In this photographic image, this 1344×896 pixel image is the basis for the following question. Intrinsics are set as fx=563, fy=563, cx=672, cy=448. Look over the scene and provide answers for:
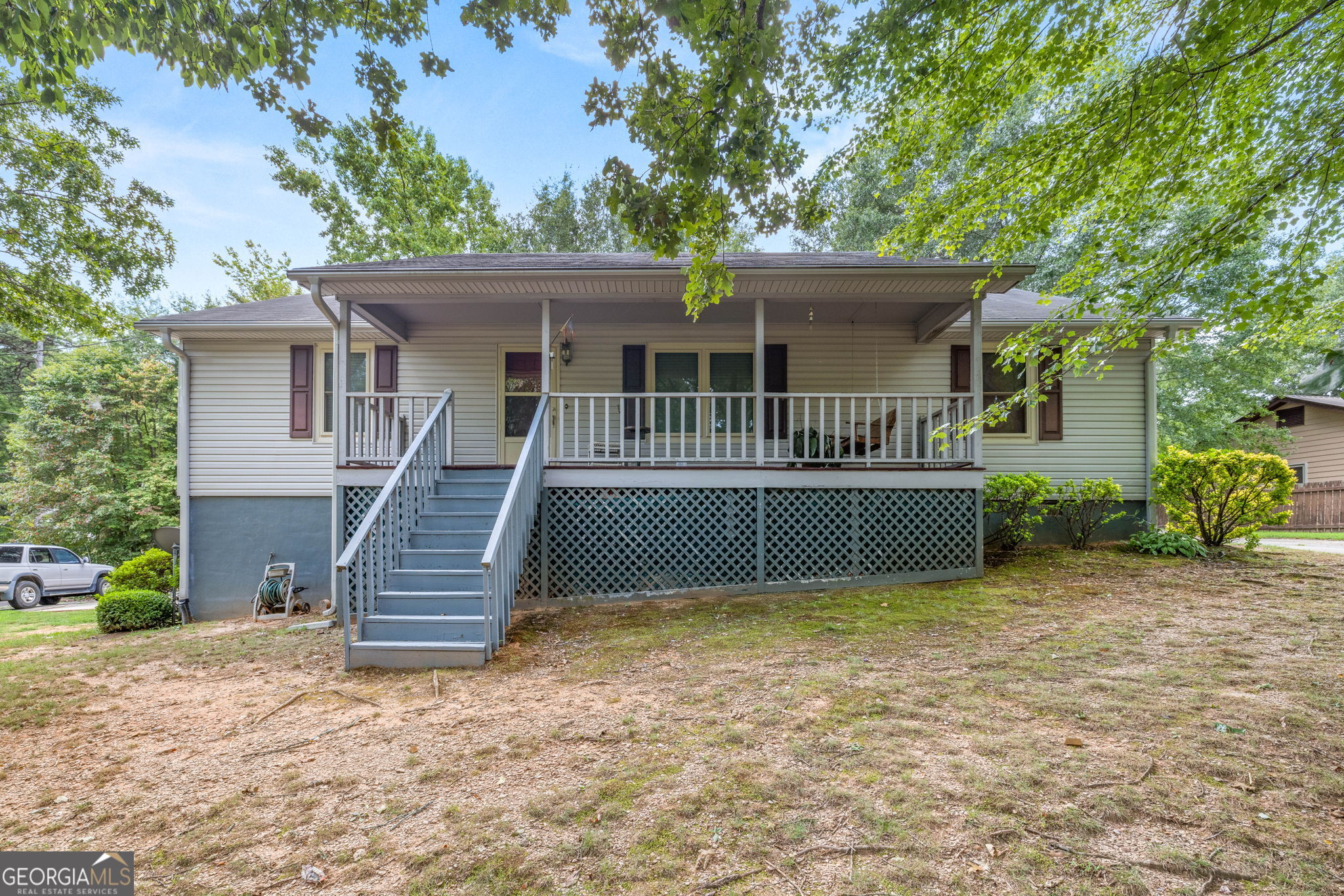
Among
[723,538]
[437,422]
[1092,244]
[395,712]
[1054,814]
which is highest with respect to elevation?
[1092,244]

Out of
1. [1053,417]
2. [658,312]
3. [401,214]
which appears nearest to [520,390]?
[658,312]

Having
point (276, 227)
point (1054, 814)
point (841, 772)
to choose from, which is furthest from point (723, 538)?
point (276, 227)

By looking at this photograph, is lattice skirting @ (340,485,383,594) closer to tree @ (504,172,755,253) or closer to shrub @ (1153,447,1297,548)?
shrub @ (1153,447,1297,548)

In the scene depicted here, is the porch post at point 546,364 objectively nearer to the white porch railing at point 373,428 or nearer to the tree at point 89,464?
the white porch railing at point 373,428

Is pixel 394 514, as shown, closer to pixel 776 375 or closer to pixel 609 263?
pixel 609 263

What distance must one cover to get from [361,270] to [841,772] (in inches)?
275

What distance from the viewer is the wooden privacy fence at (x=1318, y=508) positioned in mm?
14547

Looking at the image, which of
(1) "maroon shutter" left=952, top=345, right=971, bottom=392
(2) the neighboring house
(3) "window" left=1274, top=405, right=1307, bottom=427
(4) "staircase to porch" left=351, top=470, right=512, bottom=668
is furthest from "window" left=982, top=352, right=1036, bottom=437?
(3) "window" left=1274, top=405, right=1307, bottom=427

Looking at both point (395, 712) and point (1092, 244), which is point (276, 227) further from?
point (1092, 244)

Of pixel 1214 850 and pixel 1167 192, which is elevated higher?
pixel 1167 192

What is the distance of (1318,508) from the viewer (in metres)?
15.0

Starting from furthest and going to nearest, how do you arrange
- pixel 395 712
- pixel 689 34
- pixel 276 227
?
pixel 276 227
pixel 395 712
pixel 689 34

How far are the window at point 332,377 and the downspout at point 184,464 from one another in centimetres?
198

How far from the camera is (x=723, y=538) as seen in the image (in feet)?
21.9
